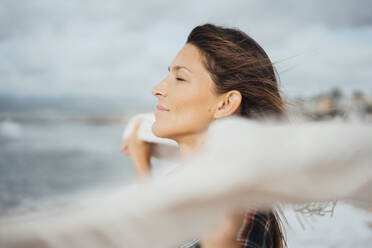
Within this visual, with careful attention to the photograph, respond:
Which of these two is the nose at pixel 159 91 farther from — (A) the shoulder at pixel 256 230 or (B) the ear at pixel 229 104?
(A) the shoulder at pixel 256 230

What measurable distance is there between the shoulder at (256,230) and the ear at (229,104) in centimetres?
34

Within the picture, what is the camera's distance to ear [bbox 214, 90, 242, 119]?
3.33 feet

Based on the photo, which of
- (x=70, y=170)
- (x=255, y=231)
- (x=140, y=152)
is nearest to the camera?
(x=255, y=231)

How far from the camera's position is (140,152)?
163cm

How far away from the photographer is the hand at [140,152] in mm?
1607

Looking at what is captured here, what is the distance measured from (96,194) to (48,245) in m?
0.09

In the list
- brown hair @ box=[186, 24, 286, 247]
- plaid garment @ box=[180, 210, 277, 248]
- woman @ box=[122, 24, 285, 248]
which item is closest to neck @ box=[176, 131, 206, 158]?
woman @ box=[122, 24, 285, 248]

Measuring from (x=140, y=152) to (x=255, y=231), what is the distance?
0.94m

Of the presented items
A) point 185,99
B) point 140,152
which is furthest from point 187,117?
point 140,152

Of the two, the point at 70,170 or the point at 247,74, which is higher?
the point at 70,170

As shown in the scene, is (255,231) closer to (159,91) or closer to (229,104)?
(229,104)

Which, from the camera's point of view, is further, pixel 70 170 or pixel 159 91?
pixel 70 170

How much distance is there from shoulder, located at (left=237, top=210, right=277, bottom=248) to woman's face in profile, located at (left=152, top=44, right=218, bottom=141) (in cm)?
36

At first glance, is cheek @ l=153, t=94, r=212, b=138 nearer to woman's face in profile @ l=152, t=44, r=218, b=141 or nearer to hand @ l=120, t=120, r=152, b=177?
woman's face in profile @ l=152, t=44, r=218, b=141
